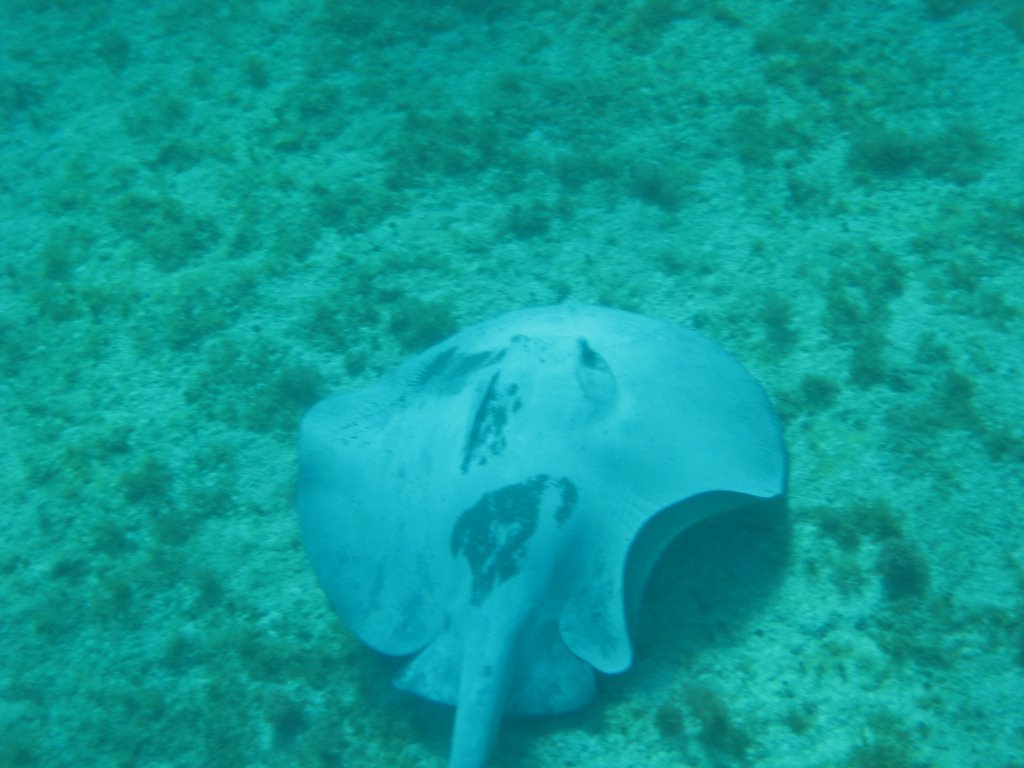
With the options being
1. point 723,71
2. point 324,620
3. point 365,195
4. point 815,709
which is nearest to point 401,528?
point 324,620

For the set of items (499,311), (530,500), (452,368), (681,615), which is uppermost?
(452,368)

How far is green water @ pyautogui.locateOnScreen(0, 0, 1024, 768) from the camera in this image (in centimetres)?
305

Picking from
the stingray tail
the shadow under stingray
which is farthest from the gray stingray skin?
A: the shadow under stingray

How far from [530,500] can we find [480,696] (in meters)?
0.77

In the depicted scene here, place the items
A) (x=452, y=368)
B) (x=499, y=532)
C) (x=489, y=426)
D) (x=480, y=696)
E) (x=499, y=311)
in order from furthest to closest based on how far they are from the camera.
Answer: (x=499, y=311), (x=452, y=368), (x=489, y=426), (x=499, y=532), (x=480, y=696)

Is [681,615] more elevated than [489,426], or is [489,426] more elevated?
[489,426]

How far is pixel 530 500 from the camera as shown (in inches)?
112

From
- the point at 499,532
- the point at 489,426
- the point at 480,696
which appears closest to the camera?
the point at 480,696

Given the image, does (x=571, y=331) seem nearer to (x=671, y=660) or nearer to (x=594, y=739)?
(x=671, y=660)

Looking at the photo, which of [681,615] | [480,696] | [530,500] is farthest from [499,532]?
[681,615]

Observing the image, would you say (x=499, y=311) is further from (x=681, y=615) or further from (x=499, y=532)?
(x=681, y=615)

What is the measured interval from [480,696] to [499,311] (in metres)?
2.32

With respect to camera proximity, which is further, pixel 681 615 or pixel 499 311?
pixel 499 311

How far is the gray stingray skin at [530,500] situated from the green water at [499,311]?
15.7 inches
